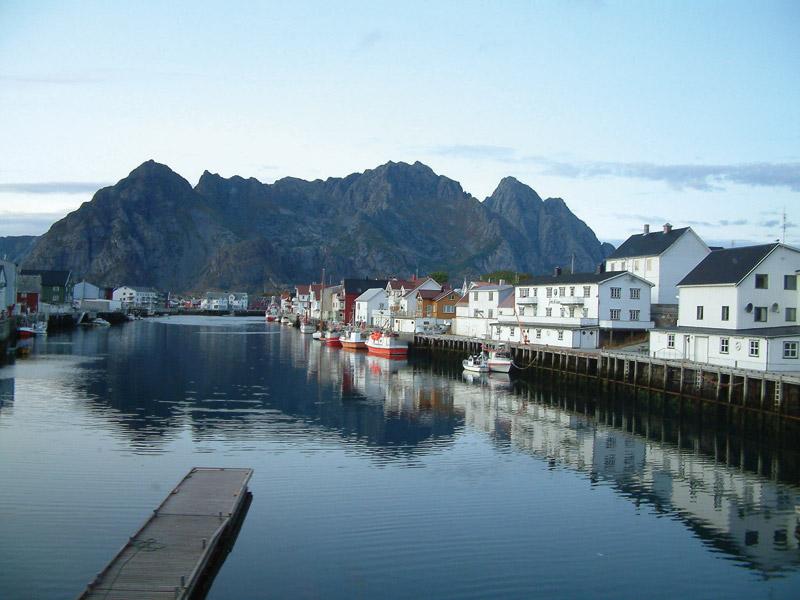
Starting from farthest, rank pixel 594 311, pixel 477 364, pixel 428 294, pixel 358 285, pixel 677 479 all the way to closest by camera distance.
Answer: pixel 358 285 < pixel 428 294 < pixel 477 364 < pixel 594 311 < pixel 677 479

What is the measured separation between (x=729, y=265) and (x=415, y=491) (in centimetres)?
3441

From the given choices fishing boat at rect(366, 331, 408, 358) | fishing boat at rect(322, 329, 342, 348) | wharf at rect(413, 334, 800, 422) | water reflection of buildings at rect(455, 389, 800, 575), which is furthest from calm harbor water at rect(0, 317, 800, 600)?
fishing boat at rect(322, 329, 342, 348)

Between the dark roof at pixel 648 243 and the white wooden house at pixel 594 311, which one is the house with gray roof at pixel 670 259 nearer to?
the dark roof at pixel 648 243

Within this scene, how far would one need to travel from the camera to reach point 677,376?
48.8m

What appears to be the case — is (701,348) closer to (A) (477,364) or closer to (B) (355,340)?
(A) (477,364)

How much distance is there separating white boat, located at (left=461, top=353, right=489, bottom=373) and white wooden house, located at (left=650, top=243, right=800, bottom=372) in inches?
722

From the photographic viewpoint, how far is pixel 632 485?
92.5 feet

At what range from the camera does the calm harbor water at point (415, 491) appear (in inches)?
742

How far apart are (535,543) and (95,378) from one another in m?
44.0

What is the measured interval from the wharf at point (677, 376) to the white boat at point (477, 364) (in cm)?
357

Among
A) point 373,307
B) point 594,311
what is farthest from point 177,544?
point 373,307

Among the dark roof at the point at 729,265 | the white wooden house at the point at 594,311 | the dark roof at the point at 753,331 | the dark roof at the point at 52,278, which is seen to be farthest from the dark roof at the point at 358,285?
the dark roof at the point at 753,331

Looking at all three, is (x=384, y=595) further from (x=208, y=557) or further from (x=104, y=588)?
(x=104, y=588)

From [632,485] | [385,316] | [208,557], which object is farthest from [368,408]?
[385,316]
